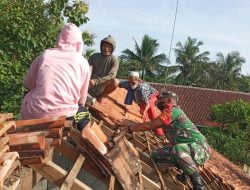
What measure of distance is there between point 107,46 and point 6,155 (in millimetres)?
4232

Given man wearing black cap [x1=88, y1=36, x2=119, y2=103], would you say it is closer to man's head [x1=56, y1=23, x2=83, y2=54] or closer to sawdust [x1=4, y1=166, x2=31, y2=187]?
man's head [x1=56, y1=23, x2=83, y2=54]

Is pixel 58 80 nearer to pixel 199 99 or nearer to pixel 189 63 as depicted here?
pixel 199 99

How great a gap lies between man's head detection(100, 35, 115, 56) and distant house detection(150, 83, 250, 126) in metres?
27.0

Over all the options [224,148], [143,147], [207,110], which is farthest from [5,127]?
[207,110]

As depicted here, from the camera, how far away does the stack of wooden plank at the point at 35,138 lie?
2.90 meters

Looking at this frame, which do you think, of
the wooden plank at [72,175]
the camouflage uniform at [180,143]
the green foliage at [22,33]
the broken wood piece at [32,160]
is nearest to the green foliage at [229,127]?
the green foliage at [22,33]

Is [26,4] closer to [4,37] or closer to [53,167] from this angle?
[4,37]

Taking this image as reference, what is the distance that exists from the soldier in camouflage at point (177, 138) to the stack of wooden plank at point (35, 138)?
166 cm

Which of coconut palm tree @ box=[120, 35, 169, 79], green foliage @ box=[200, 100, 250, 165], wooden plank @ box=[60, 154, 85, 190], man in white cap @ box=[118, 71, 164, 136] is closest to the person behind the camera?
wooden plank @ box=[60, 154, 85, 190]

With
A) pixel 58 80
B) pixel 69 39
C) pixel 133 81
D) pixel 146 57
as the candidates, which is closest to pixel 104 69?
pixel 133 81

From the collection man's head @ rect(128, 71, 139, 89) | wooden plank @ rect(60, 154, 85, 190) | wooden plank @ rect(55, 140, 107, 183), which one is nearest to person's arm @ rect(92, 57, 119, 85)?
man's head @ rect(128, 71, 139, 89)

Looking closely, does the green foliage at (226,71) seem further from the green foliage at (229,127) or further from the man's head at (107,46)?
the man's head at (107,46)

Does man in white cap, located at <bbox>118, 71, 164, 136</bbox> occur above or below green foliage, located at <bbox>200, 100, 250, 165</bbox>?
above

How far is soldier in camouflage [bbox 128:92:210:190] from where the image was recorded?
4609 mm
